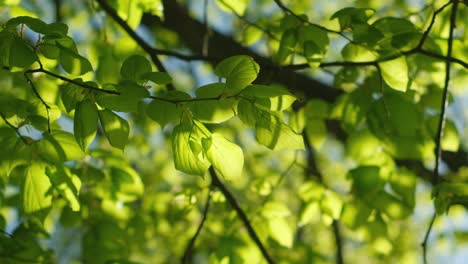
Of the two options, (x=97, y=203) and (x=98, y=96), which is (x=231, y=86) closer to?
(x=98, y=96)

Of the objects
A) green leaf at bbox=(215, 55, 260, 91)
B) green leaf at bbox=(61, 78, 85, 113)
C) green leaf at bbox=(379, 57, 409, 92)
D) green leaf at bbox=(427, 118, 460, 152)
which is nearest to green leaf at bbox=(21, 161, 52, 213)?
green leaf at bbox=(61, 78, 85, 113)

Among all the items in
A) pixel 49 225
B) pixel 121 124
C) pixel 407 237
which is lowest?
pixel 407 237

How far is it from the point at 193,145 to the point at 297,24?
77 centimetres

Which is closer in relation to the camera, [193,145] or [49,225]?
[193,145]

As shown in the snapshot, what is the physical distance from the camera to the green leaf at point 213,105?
118 centimetres

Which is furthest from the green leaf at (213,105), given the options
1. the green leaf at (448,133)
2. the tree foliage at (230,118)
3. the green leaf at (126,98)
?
the green leaf at (448,133)

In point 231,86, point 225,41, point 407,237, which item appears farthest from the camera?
point 407,237

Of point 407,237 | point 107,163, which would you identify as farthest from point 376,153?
point 407,237

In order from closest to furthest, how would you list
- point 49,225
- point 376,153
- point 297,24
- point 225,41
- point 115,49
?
point 297,24, point 376,153, point 115,49, point 49,225, point 225,41

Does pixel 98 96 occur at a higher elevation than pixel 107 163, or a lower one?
higher

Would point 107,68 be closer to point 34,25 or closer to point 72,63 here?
point 72,63

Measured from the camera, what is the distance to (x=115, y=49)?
224 centimetres

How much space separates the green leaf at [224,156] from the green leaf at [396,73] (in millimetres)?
654

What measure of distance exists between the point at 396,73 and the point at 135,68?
2.77ft
